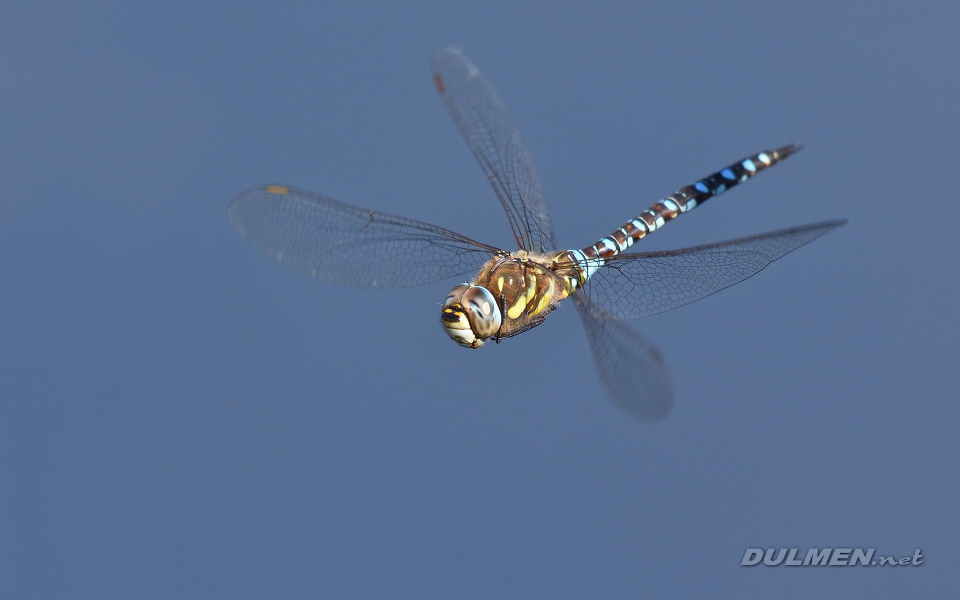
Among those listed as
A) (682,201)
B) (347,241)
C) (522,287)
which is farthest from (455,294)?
(682,201)

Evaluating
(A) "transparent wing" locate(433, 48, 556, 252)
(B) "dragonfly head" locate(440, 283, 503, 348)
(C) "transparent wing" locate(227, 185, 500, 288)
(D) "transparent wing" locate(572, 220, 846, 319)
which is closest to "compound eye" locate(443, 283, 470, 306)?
(B) "dragonfly head" locate(440, 283, 503, 348)

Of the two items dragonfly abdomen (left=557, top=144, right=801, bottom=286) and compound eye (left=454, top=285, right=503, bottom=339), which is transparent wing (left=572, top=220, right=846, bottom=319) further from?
compound eye (left=454, top=285, right=503, bottom=339)

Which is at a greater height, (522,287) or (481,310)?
(522,287)

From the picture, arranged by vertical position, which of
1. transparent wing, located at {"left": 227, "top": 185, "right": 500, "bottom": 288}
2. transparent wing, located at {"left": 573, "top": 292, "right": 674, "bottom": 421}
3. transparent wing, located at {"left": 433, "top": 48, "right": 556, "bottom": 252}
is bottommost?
transparent wing, located at {"left": 573, "top": 292, "right": 674, "bottom": 421}

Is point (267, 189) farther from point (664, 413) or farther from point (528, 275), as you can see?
point (664, 413)

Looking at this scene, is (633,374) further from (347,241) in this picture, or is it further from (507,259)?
(347,241)

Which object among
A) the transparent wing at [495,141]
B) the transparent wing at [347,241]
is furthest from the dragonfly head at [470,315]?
the transparent wing at [495,141]

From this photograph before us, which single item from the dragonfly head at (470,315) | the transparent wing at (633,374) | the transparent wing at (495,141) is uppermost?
the transparent wing at (495,141)

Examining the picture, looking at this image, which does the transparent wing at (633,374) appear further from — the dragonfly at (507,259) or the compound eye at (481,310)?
the compound eye at (481,310)
